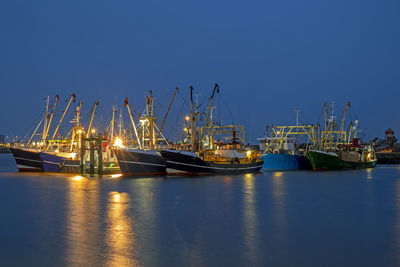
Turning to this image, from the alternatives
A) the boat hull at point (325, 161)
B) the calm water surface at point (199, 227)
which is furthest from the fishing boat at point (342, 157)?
the calm water surface at point (199, 227)

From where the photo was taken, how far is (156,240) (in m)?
18.6

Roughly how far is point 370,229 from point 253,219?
617cm

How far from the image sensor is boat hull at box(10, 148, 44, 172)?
6087 cm

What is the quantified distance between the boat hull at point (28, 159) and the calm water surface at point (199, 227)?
23.8 metres

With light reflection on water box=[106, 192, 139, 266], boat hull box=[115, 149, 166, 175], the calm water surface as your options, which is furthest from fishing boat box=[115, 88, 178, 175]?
light reflection on water box=[106, 192, 139, 266]

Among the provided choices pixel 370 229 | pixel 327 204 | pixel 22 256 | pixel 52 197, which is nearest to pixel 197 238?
pixel 22 256

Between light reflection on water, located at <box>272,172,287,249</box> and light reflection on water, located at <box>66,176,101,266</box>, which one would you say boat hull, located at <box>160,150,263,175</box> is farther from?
light reflection on water, located at <box>66,176,101,266</box>

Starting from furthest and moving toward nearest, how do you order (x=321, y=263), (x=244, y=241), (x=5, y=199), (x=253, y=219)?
1. (x=5, y=199)
2. (x=253, y=219)
3. (x=244, y=241)
4. (x=321, y=263)

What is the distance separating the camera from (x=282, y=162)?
244 feet

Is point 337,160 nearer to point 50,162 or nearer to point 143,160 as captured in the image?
point 143,160

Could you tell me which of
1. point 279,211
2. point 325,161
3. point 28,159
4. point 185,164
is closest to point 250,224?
point 279,211

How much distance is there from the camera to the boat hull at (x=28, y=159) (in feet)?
200

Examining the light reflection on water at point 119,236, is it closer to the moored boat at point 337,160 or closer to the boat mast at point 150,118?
the boat mast at point 150,118

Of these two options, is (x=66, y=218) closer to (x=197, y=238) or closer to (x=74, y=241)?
(x=74, y=241)
